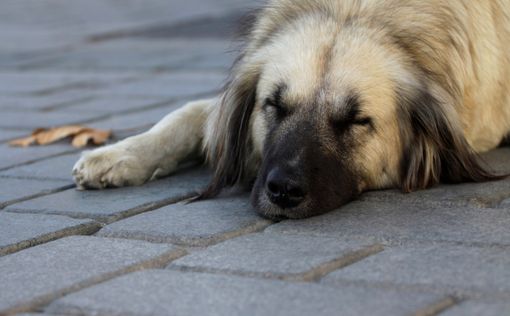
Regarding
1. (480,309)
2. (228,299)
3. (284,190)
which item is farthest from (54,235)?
(480,309)

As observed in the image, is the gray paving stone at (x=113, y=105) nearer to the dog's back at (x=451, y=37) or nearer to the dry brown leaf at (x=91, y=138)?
the dry brown leaf at (x=91, y=138)

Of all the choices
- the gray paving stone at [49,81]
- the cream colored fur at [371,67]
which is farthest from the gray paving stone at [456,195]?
the gray paving stone at [49,81]

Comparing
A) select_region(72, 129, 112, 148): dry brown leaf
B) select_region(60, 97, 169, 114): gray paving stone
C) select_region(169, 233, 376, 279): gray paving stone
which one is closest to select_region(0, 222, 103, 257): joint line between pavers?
select_region(169, 233, 376, 279): gray paving stone

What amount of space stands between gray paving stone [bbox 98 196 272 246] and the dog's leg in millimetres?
492

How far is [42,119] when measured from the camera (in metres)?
6.40

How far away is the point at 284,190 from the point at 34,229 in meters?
0.89

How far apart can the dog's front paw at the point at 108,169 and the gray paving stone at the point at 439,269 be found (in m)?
1.56

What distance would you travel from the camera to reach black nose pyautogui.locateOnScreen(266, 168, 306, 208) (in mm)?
Result: 3871

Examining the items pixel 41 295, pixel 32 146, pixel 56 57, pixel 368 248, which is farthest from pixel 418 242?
pixel 56 57

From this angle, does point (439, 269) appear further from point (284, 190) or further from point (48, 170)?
point (48, 170)

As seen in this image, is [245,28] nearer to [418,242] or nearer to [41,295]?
[418,242]

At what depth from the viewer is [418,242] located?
3.48 meters

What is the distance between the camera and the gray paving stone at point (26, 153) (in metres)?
5.26

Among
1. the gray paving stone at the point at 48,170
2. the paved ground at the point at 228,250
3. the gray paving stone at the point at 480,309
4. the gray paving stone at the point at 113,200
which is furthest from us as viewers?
the gray paving stone at the point at 48,170
